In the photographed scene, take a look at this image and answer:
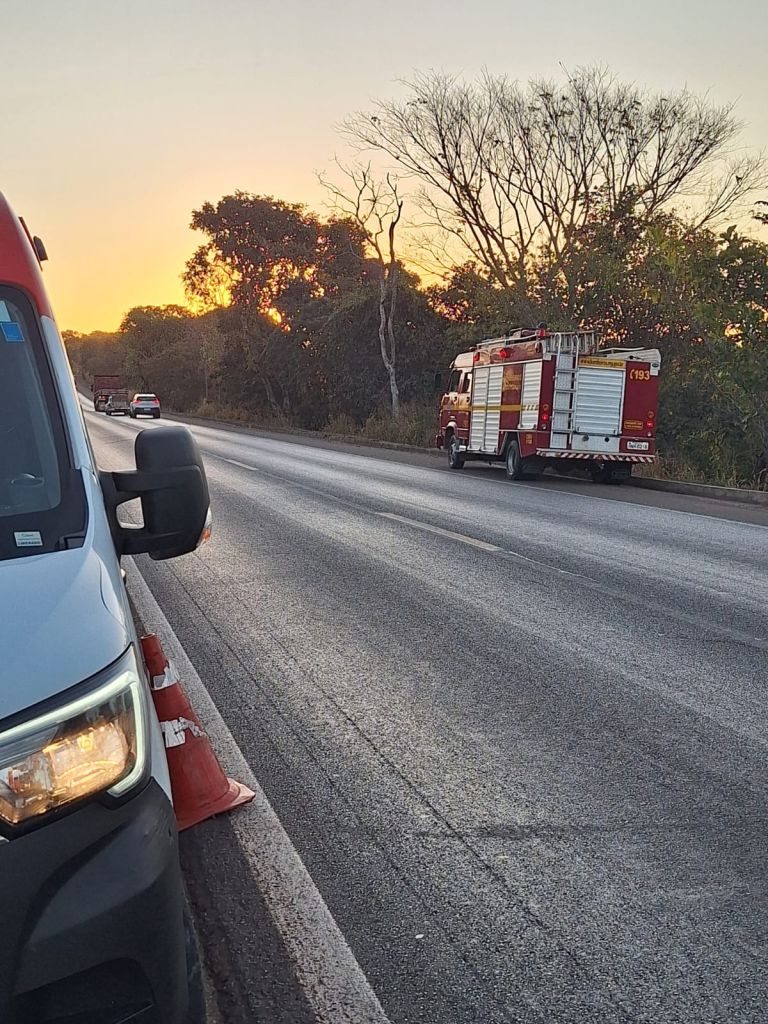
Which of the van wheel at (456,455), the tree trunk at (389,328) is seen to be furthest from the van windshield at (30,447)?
the tree trunk at (389,328)

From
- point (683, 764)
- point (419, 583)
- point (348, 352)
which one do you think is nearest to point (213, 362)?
point (348, 352)

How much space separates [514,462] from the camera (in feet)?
67.7

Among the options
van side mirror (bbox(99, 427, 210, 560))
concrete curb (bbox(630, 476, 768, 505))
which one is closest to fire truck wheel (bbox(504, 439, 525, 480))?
concrete curb (bbox(630, 476, 768, 505))

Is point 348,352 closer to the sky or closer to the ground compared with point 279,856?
closer to the sky

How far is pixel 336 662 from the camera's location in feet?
20.0

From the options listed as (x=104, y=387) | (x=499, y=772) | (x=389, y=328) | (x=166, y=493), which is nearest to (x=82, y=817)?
(x=166, y=493)

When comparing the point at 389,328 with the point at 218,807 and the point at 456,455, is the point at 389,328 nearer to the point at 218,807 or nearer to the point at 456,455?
the point at 456,455

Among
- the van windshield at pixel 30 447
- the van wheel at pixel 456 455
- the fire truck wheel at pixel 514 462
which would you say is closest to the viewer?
the van windshield at pixel 30 447

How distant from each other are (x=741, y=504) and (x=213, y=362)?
46.8m

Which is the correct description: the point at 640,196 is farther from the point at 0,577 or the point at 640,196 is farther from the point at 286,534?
the point at 0,577

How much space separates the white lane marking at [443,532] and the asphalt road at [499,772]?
2.38 feet

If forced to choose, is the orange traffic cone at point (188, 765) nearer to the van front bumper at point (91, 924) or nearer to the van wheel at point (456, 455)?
the van front bumper at point (91, 924)

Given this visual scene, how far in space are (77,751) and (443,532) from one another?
9833 mm

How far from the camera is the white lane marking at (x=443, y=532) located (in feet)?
35.0
